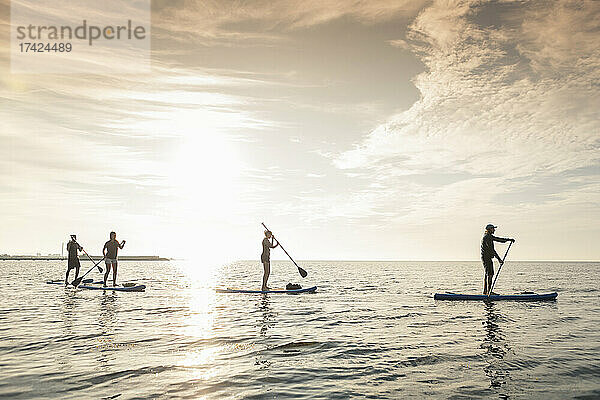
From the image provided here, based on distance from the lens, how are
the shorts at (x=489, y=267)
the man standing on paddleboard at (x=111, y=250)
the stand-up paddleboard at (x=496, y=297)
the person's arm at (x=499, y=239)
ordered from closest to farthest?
the person's arm at (x=499, y=239)
the shorts at (x=489, y=267)
the stand-up paddleboard at (x=496, y=297)
the man standing on paddleboard at (x=111, y=250)

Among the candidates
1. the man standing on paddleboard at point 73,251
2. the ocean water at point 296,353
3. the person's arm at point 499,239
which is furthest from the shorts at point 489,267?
the man standing on paddleboard at point 73,251

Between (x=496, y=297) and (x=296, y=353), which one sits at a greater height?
(x=296, y=353)

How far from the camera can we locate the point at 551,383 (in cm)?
830

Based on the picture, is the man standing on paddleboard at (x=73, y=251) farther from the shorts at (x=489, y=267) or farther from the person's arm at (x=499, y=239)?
the person's arm at (x=499, y=239)

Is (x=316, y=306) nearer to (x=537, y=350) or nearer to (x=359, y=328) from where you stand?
(x=359, y=328)

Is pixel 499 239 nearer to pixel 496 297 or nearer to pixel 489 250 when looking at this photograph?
pixel 489 250

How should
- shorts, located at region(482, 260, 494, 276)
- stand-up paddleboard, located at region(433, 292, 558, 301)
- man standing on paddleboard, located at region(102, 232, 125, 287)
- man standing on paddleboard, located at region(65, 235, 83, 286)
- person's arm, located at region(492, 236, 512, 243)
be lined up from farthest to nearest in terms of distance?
man standing on paddleboard, located at region(65, 235, 83, 286) < man standing on paddleboard, located at region(102, 232, 125, 287) < stand-up paddleboard, located at region(433, 292, 558, 301) < shorts, located at region(482, 260, 494, 276) < person's arm, located at region(492, 236, 512, 243)

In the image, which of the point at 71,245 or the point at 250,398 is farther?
the point at 71,245

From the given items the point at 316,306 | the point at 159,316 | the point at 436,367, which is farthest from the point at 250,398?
the point at 316,306

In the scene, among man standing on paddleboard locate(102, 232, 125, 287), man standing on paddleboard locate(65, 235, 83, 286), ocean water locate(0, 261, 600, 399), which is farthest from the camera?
man standing on paddleboard locate(65, 235, 83, 286)

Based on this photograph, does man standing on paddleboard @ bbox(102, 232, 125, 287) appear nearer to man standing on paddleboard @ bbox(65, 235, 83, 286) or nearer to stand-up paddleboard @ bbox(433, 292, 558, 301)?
man standing on paddleboard @ bbox(65, 235, 83, 286)

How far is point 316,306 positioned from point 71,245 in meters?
17.6

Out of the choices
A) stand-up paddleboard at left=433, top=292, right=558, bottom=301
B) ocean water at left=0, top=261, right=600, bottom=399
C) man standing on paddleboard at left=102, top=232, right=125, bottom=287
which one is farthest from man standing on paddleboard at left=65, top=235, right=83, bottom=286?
stand-up paddleboard at left=433, top=292, right=558, bottom=301

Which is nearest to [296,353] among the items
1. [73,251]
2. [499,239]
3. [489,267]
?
[489,267]
